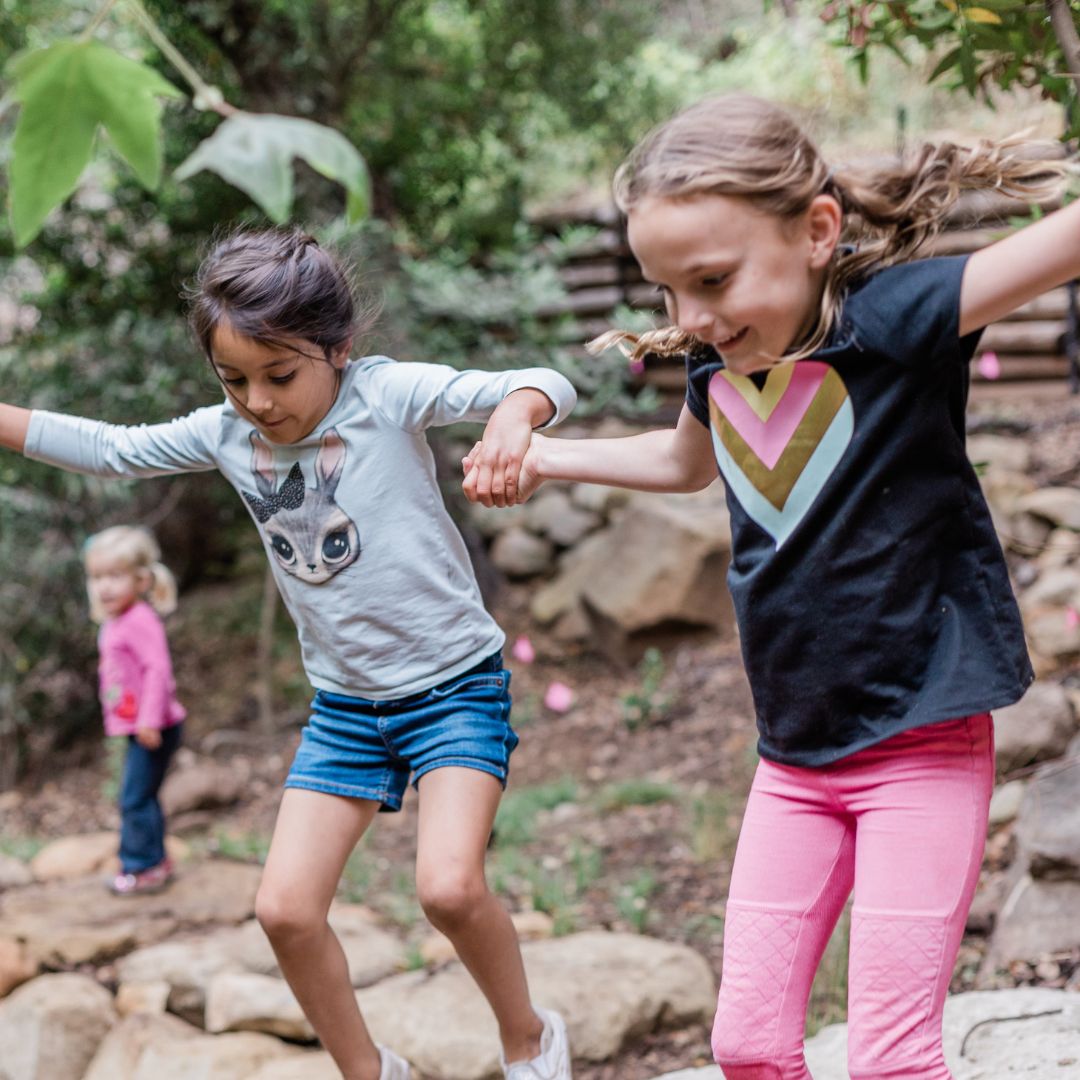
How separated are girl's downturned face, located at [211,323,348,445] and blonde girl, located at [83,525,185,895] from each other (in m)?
2.32

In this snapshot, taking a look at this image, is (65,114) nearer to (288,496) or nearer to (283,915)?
(288,496)

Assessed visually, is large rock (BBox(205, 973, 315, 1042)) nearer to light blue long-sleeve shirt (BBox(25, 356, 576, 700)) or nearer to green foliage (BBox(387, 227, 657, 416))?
light blue long-sleeve shirt (BBox(25, 356, 576, 700))

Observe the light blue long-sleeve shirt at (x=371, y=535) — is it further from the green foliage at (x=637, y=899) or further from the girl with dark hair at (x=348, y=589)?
the green foliage at (x=637, y=899)

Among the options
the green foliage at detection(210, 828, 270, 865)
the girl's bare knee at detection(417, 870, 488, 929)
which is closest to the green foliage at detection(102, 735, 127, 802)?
the green foliage at detection(210, 828, 270, 865)

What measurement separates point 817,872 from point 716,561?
4.49 meters

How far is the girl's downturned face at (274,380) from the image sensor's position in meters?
2.08

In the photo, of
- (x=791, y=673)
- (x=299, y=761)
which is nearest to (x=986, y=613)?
(x=791, y=673)

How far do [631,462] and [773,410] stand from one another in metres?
0.33

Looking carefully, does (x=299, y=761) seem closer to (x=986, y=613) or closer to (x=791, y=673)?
(x=791, y=673)

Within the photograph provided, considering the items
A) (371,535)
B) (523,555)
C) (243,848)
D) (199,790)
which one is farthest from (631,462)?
(523,555)

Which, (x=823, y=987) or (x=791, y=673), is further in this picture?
(x=823, y=987)

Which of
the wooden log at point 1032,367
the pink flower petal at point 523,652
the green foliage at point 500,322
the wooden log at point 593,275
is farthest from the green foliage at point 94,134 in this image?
the wooden log at point 593,275

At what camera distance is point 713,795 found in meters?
4.50

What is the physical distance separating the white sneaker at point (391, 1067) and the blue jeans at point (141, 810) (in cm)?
223
